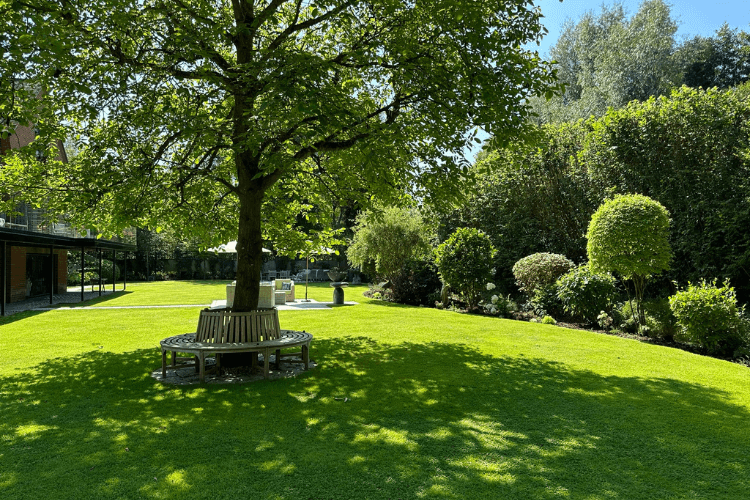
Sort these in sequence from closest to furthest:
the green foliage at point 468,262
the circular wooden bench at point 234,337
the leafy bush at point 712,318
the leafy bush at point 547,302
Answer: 1. the circular wooden bench at point 234,337
2. the leafy bush at point 712,318
3. the leafy bush at point 547,302
4. the green foliage at point 468,262

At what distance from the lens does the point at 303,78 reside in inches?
222

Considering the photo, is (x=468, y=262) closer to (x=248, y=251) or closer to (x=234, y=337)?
(x=248, y=251)

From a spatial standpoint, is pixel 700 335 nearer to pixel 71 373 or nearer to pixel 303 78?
pixel 303 78

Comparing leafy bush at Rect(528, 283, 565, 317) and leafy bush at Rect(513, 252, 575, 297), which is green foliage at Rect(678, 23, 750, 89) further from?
leafy bush at Rect(528, 283, 565, 317)

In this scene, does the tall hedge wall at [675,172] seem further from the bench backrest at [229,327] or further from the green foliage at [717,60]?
the green foliage at [717,60]

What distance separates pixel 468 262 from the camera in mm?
15102

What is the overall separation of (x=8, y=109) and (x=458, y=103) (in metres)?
6.24

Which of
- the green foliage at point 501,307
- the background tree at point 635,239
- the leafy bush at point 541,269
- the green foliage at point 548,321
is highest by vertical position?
the background tree at point 635,239

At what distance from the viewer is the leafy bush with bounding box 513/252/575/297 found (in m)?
13.5

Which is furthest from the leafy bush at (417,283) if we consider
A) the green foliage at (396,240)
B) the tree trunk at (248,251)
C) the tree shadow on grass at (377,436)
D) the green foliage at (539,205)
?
the tree shadow on grass at (377,436)

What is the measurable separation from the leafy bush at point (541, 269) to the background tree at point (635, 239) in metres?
2.74

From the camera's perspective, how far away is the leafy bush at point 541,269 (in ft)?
44.4

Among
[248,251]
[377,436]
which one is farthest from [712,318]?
[248,251]

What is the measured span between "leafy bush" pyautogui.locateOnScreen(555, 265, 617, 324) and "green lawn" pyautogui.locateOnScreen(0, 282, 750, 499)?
3.05 metres
